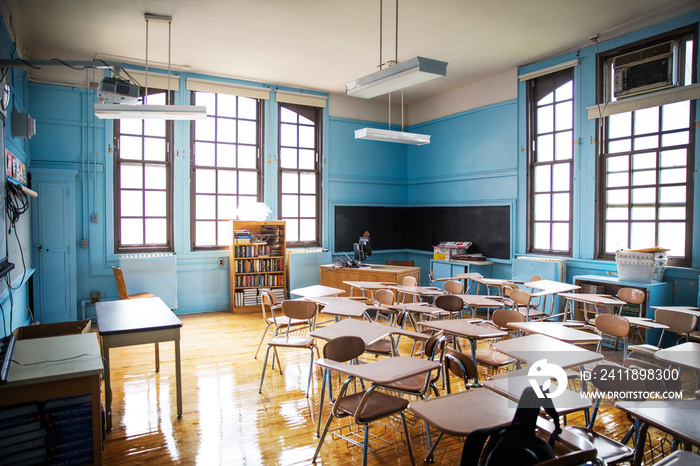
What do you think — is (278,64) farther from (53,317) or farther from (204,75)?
(53,317)

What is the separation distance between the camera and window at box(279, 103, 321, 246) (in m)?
8.94

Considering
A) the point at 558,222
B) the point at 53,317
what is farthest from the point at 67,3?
the point at 558,222

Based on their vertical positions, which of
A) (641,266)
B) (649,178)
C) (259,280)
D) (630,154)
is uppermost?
(630,154)

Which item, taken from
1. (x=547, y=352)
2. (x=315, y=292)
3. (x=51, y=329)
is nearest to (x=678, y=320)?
(x=547, y=352)

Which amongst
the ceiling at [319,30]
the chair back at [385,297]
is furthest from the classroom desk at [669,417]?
the ceiling at [319,30]

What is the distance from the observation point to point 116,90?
4973 millimetres

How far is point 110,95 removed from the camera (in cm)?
499

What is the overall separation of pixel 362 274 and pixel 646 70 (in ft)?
17.4

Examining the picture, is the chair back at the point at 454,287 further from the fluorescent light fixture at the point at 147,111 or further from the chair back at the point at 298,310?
the fluorescent light fixture at the point at 147,111

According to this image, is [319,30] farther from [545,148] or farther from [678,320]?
[678,320]

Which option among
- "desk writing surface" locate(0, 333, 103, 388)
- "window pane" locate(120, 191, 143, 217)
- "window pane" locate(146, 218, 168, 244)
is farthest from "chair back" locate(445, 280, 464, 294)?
"window pane" locate(120, 191, 143, 217)

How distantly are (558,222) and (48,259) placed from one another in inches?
324

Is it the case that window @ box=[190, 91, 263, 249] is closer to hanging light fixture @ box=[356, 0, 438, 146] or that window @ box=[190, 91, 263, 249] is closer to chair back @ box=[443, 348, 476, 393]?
hanging light fixture @ box=[356, 0, 438, 146]

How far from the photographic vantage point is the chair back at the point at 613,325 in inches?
157
